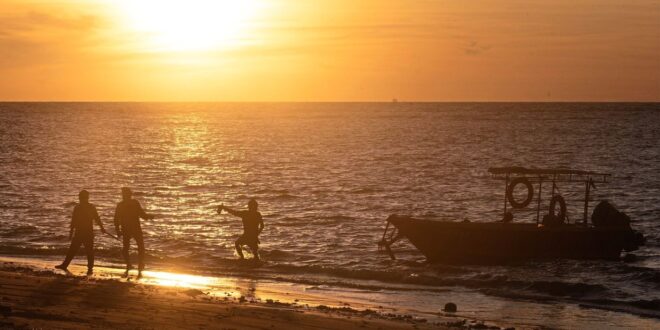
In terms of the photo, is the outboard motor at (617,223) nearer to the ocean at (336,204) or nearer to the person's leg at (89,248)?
the ocean at (336,204)

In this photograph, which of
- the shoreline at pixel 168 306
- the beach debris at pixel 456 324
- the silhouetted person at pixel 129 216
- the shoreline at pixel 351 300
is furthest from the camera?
the silhouetted person at pixel 129 216

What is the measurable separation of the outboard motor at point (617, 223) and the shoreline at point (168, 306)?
459 inches

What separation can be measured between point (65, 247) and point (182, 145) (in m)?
83.7

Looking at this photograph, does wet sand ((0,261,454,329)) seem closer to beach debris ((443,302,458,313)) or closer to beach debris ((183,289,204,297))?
beach debris ((183,289,204,297))

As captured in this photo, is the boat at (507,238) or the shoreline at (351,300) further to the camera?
the boat at (507,238)

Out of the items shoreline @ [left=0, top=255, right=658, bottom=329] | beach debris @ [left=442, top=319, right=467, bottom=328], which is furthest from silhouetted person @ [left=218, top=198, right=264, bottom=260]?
beach debris @ [left=442, top=319, right=467, bottom=328]

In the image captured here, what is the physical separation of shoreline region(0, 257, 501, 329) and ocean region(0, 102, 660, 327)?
2.50 metres

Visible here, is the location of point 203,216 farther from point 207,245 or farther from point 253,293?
point 253,293

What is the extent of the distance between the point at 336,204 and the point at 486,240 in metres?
18.0

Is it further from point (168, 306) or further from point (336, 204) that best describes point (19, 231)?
point (168, 306)

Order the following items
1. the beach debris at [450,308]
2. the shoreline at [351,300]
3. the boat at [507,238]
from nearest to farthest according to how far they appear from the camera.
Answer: the shoreline at [351,300], the beach debris at [450,308], the boat at [507,238]

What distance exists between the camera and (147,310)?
15.1m

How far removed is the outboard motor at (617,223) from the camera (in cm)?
2762

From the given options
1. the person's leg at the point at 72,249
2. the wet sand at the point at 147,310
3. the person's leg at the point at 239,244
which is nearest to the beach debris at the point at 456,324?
the wet sand at the point at 147,310
